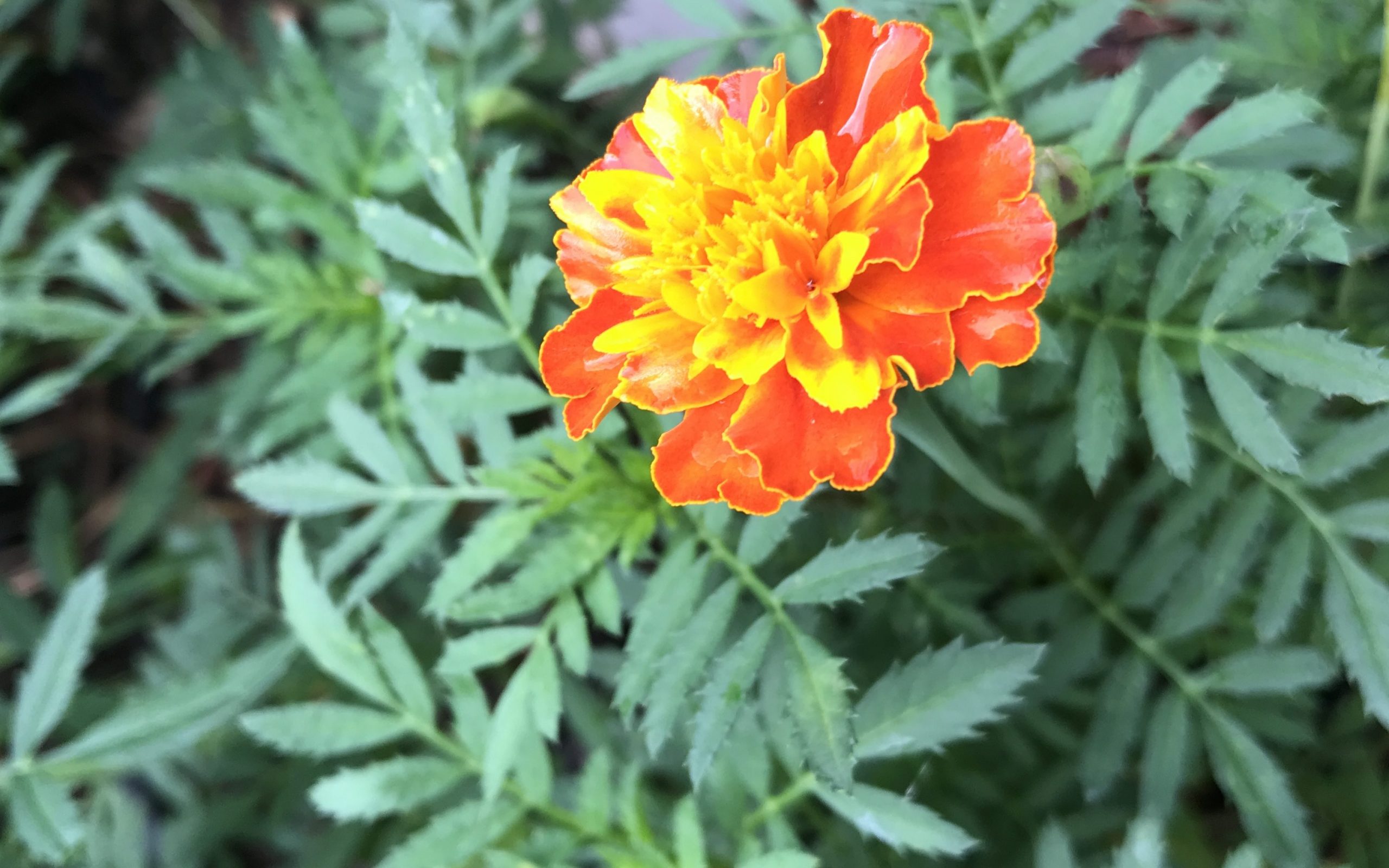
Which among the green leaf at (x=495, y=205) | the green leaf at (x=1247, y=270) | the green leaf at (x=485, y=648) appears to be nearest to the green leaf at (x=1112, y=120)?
the green leaf at (x=1247, y=270)

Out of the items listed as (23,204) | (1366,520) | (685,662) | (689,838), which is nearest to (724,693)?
(685,662)

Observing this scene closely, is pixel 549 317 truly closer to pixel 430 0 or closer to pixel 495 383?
pixel 495 383

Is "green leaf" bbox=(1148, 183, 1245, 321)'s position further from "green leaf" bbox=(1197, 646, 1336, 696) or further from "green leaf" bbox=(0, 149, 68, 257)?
"green leaf" bbox=(0, 149, 68, 257)

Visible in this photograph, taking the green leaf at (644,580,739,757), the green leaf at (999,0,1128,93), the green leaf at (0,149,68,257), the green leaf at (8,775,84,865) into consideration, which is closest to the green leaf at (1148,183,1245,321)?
the green leaf at (999,0,1128,93)

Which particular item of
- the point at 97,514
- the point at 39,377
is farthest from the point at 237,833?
the point at 39,377

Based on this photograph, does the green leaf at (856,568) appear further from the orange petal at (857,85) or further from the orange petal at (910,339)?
the orange petal at (857,85)

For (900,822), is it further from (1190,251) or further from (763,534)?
(1190,251)

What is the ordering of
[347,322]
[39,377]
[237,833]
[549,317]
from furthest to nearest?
[39,377], [237,833], [347,322], [549,317]
